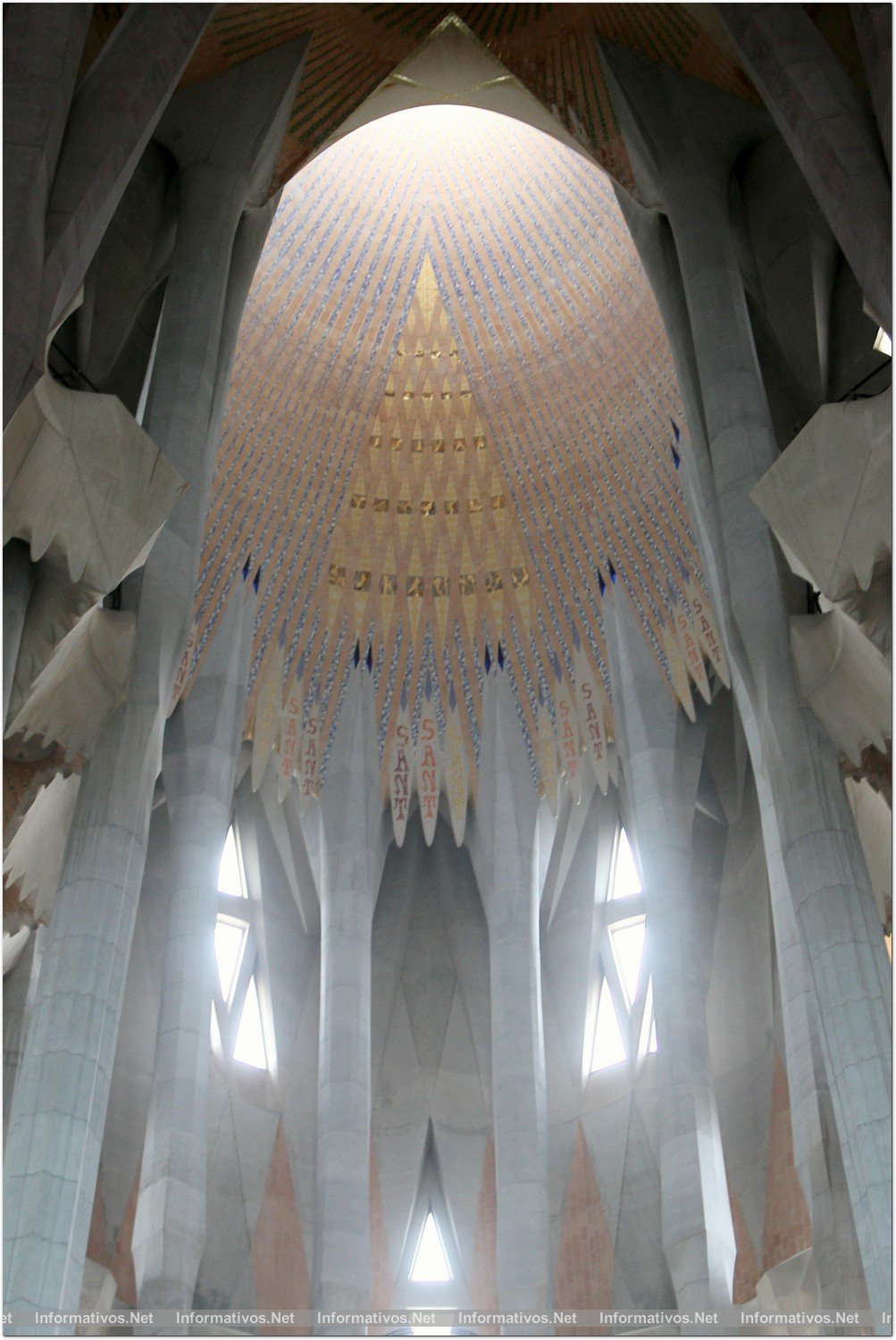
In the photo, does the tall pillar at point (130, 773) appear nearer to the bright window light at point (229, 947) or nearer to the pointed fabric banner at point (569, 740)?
the bright window light at point (229, 947)

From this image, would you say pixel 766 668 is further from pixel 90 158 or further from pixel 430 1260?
pixel 430 1260

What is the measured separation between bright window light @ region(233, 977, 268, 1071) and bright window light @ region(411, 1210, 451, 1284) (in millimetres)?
2016

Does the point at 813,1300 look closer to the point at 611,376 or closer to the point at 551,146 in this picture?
the point at 611,376

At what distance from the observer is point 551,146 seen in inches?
628

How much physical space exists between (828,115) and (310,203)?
7.98 m

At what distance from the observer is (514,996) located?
46.0ft

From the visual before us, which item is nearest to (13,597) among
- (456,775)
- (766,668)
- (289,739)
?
(766,668)

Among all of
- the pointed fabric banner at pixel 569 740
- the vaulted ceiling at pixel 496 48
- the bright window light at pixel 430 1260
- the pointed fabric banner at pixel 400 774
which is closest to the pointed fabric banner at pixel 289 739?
the pointed fabric banner at pixel 400 774

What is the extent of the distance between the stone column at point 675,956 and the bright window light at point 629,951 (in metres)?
0.81

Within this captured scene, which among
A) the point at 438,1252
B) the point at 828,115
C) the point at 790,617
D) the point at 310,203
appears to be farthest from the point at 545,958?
the point at 828,115

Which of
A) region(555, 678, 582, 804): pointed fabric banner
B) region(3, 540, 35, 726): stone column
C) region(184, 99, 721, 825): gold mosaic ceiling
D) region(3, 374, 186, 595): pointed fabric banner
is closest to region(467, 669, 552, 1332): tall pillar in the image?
region(184, 99, 721, 825): gold mosaic ceiling

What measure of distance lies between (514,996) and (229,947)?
285 centimetres

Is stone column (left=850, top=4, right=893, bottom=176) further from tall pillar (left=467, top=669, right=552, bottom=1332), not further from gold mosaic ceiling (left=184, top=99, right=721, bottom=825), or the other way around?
tall pillar (left=467, top=669, right=552, bottom=1332)

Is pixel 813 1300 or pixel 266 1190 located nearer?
pixel 813 1300
